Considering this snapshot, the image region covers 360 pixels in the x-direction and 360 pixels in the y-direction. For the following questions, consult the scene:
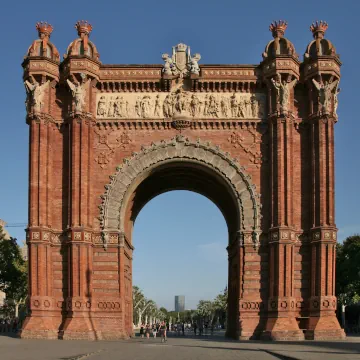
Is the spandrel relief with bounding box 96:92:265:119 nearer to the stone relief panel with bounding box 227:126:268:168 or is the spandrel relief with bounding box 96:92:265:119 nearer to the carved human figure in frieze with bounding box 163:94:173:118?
the carved human figure in frieze with bounding box 163:94:173:118

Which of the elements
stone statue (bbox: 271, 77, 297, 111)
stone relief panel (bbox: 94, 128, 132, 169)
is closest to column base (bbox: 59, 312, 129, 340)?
stone relief panel (bbox: 94, 128, 132, 169)

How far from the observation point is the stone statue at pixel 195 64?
34781 mm

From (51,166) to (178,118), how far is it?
6.50 metres

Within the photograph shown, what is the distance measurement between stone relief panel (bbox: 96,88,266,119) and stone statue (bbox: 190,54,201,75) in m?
1.09

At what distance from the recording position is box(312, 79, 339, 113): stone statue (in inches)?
1332

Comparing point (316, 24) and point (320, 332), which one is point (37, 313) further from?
point (316, 24)

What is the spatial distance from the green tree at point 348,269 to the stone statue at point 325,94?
21.2 meters

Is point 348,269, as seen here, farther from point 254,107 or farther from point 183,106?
point 183,106

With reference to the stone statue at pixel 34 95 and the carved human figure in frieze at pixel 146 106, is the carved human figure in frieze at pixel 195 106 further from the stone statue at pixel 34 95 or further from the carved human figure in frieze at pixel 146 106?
the stone statue at pixel 34 95

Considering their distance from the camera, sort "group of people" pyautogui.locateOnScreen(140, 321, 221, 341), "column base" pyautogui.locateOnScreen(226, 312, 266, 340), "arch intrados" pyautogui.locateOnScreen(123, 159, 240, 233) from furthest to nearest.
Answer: "group of people" pyautogui.locateOnScreen(140, 321, 221, 341) < "arch intrados" pyautogui.locateOnScreen(123, 159, 240, 233) < "column base" pyautogui.locateOnScreen(226, 312, 266, 340)

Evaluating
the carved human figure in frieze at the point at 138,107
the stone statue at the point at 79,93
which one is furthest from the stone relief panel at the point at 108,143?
the stone statue at the point at 79,93

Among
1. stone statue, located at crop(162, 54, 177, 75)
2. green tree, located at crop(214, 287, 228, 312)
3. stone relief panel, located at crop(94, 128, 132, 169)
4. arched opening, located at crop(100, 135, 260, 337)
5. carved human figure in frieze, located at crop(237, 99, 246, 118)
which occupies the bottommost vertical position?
green tree, located at crop(214, 287, 228, 312)

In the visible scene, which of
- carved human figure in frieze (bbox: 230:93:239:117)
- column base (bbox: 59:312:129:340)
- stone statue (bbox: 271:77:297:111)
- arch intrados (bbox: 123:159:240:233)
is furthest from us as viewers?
carved human figure in frieze (bbox: 230:93:239:117)

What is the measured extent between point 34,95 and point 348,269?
2871 centimetres
